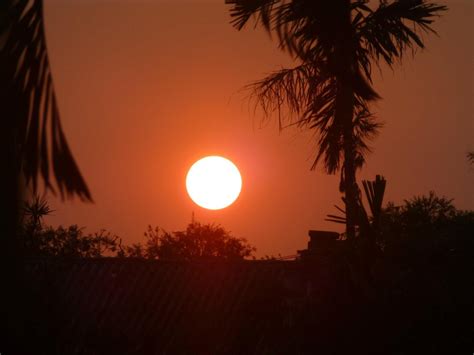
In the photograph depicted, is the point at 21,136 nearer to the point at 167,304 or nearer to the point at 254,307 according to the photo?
the point at 254,307

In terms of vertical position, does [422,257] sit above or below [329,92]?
below

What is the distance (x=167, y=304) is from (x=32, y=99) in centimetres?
829

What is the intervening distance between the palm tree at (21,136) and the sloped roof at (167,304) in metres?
5.33

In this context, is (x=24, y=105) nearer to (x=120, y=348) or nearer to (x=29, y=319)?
(x=29, y=319)

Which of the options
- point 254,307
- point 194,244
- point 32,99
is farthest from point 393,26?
point 194,244

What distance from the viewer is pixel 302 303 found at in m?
5.96

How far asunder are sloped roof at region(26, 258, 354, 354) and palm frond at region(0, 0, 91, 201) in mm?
5326

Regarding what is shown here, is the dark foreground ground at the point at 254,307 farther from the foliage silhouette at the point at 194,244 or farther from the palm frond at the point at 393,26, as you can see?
the foliage silhouette at the point at 194,244

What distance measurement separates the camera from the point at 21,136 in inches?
52.9

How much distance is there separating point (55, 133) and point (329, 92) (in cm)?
805

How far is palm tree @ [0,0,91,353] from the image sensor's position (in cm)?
121

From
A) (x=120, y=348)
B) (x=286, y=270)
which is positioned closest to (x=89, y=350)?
(x=120, y=348)

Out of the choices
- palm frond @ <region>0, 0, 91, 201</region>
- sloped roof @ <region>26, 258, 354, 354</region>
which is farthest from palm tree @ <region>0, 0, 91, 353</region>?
sloped roof @ <region>26, 258, 354, 354</region>

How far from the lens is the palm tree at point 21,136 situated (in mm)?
1213
